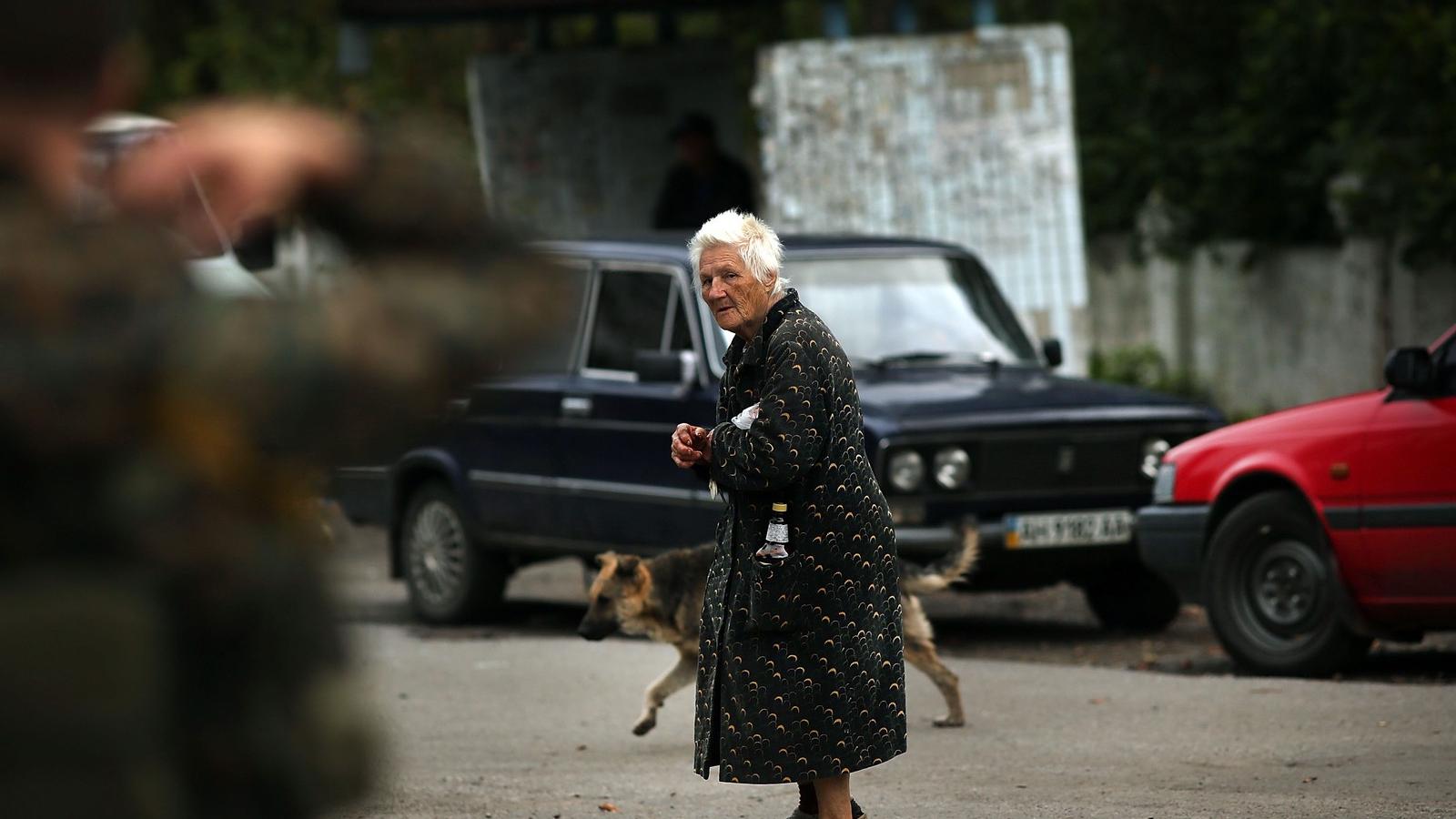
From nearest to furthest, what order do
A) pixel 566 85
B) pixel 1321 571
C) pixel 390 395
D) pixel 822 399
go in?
pixel 390 395
pixel 822 399
pixel 1321 571
pixel 566 85

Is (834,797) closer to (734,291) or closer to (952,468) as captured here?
(734,291)

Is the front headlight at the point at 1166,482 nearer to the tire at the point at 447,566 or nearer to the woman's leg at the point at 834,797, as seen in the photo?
the tire at the point at 447,566

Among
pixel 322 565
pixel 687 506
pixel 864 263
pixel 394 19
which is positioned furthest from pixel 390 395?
pixel 394 19

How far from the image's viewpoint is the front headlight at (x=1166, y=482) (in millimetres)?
10195

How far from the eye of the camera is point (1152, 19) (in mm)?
22312

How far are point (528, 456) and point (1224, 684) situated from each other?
156 inches

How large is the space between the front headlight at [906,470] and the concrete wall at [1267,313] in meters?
8.73

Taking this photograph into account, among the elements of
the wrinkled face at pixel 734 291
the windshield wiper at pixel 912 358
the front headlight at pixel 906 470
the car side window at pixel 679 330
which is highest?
the wrinkled face at pixel 734 291

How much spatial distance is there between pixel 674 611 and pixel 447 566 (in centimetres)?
388

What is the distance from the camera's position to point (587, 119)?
20.8 m

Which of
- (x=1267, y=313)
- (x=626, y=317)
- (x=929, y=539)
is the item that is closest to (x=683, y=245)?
(x=626, y=317)

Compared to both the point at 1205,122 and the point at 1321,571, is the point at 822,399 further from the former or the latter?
the point at 1205,122

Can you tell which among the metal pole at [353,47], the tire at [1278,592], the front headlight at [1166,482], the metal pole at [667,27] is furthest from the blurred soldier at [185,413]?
the metal pole at [667,27]

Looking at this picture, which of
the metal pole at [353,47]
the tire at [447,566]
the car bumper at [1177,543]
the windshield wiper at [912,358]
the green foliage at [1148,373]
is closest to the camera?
the car bumper at [1177,543]
